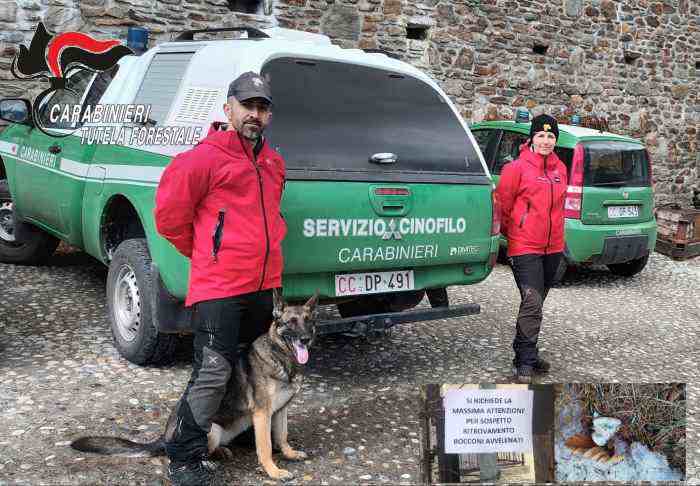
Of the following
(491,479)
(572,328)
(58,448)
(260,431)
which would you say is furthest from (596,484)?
(572,328)

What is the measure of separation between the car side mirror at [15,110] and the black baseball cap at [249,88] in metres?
3.77

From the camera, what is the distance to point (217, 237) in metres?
3.16

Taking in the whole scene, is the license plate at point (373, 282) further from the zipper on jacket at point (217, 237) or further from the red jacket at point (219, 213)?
the zipper on jacket at point (217, 237)

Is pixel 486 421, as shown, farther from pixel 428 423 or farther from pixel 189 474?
pixel 189 474

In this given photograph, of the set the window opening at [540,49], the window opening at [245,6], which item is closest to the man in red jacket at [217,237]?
the window opening at [245,6]

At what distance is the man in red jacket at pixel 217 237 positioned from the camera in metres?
3.15

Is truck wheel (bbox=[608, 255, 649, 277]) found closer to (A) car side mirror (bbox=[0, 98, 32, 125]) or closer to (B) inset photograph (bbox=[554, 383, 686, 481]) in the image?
(B) inset photograph (bbox=[554, 383, 686, 481])

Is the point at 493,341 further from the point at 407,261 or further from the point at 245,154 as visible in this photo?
the point at 245,154

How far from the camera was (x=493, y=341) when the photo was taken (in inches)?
234

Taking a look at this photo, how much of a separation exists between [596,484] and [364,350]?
2.58m

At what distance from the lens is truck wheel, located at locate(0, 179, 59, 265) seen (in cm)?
718

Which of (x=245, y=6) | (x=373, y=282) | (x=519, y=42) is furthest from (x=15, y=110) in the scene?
(x=519, y=42)

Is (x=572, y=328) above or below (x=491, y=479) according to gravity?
below

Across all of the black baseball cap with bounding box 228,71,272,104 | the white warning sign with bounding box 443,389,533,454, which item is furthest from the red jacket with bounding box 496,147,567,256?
the black baseball cap with bounding box 228,71,272,104
